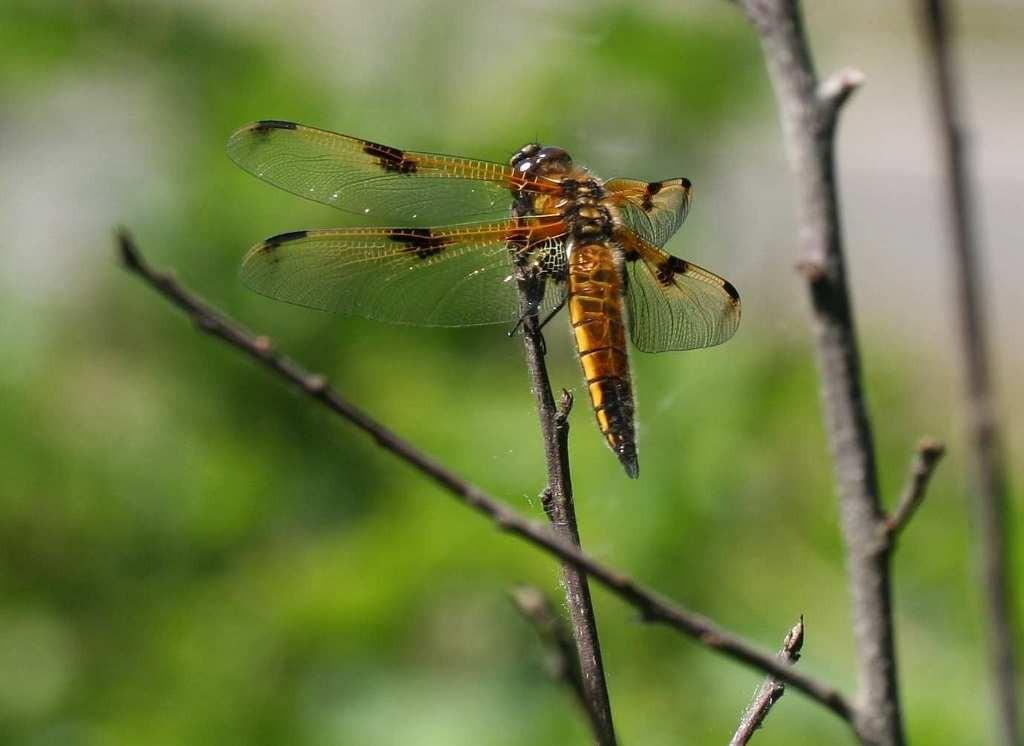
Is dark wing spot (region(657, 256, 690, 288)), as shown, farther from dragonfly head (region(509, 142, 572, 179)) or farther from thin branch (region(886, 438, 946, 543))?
thin branch (region(886, 438, 946, 543))

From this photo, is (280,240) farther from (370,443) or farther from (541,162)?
(370,443)

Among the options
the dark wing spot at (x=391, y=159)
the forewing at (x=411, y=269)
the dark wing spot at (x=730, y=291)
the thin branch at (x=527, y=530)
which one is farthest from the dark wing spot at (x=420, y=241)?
the thin branch at (x=527, y=530)

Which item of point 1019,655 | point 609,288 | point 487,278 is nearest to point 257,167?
point 487,278

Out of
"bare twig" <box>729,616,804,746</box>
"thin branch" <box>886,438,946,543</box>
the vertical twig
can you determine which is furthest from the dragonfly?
"thin branch" <box>886,438,946,543</box>

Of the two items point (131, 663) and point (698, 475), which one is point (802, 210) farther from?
point (131, 663)

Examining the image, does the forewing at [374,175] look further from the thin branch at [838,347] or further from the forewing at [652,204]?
the thin branch at [838,347]

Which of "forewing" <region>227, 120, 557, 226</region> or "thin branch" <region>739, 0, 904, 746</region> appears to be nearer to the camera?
"thin branch" <region>739, 0, 904, 746</region>

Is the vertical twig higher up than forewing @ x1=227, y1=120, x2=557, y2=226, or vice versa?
forewing @ x1=227, y1=120, x2=557, y2=226
